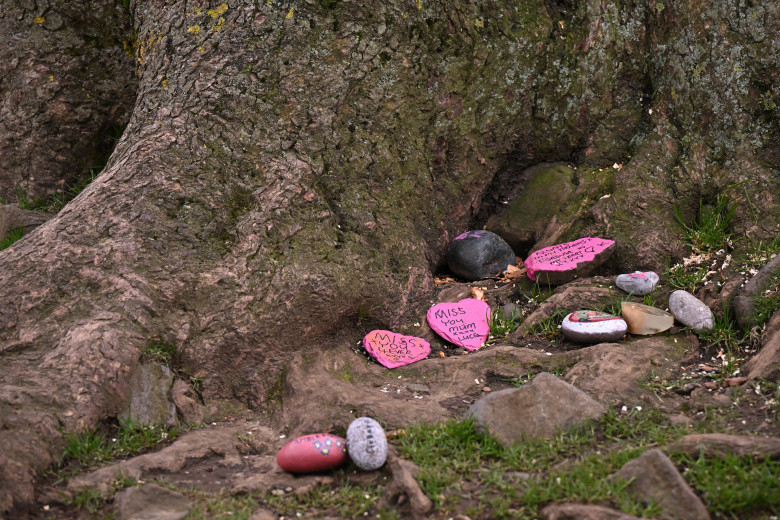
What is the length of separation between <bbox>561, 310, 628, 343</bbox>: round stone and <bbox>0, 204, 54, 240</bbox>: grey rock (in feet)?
12.2

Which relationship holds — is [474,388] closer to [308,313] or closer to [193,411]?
[308,313]

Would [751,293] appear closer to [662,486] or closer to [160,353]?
[662,486]

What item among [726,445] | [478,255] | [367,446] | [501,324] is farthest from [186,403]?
[726,445]

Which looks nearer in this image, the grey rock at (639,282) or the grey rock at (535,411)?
the grey rock at (535,411)

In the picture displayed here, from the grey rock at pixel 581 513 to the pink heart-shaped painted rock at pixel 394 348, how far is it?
1.34 metres

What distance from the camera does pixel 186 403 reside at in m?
3.07

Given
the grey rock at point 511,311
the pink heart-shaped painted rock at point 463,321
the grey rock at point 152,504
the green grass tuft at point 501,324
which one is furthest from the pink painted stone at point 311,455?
the grey rock at point 511,311

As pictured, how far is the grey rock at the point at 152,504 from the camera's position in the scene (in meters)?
2.40

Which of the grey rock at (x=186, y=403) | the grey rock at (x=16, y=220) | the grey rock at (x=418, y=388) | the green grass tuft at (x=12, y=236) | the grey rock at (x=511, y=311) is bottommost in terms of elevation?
the grey rock at (x=418, y=388)

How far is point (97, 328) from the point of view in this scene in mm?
2994

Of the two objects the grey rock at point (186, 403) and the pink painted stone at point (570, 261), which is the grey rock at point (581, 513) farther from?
the pink painted stone at point (570, 261)

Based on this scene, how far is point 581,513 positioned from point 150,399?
1888mm

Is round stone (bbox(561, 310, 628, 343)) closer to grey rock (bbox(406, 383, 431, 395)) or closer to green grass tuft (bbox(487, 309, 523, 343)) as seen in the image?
green grass tuft (bbox(487, 309, 523, 343))

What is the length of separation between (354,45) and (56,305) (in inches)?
79.9
